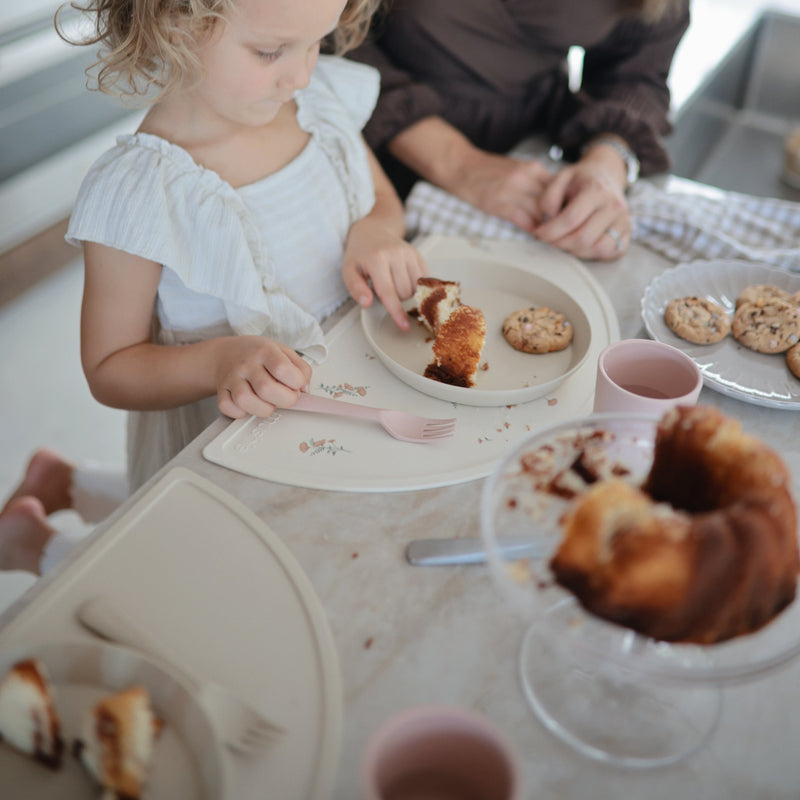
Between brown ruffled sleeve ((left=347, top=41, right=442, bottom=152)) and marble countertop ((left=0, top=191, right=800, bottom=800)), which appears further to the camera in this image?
brown ruffled sleeve ((left=347, top=41, right=442, bottom=152))

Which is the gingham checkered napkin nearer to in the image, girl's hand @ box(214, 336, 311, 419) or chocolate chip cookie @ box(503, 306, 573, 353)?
chocolate chip cookie @ box(503, 306, 573, 353)

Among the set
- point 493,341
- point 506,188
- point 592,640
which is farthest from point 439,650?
point 506,188

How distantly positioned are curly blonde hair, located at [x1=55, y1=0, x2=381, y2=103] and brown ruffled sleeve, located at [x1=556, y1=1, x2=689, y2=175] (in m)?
0.79

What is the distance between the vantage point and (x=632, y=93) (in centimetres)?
147

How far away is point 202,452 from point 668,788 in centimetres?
52

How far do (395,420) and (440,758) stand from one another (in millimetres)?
409

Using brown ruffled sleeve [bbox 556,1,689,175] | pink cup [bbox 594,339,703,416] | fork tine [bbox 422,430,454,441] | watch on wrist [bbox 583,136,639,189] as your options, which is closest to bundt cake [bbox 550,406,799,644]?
pink cup [bbox 594,339,703,416]

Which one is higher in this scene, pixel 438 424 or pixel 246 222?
pixel 246 222

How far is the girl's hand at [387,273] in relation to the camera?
0.99 m

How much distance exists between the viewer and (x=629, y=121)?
140 cm

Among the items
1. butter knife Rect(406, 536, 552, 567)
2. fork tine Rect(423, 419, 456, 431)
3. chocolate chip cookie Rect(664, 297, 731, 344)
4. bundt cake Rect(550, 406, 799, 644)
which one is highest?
bundt cake Rect(550, 406, 799, 644)

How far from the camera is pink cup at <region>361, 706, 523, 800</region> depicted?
1.45 ft

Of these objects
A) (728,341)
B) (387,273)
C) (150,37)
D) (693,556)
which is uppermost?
(150,37)

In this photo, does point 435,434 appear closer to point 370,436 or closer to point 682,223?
point 370,436
